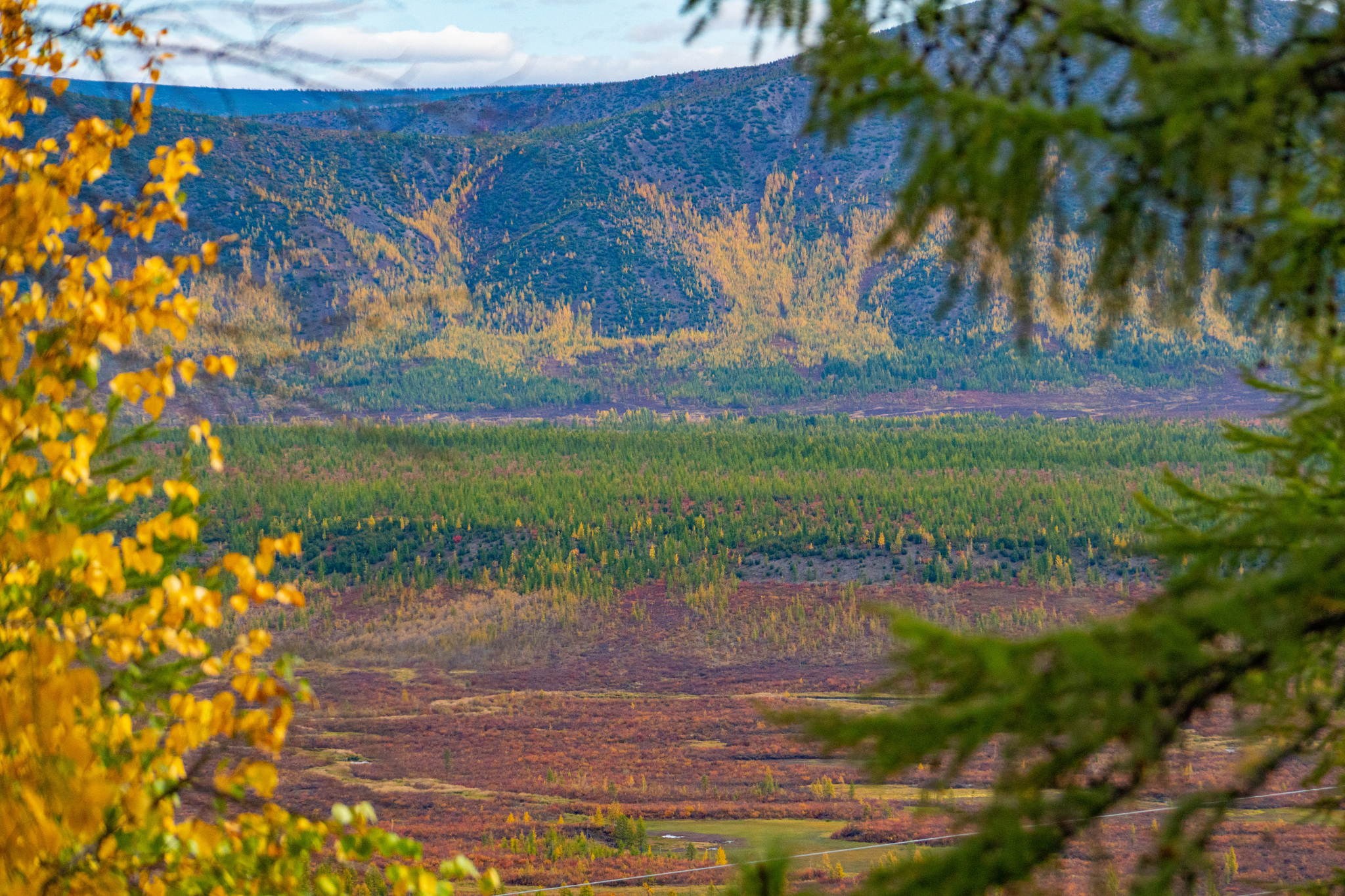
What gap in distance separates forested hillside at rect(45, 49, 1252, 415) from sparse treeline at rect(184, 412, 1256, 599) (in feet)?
35.8

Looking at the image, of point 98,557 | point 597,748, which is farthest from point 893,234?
point 597,748

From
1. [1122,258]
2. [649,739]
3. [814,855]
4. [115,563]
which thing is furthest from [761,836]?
[1122,258]

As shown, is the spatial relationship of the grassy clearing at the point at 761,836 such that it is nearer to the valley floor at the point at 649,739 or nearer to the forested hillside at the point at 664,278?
the valley floor at the point at 649,739

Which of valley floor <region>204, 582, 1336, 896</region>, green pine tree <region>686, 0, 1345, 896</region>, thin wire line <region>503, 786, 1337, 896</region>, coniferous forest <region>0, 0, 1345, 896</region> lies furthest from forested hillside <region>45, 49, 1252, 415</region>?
green pine tree <region>686, 0, 1345, 896</region>

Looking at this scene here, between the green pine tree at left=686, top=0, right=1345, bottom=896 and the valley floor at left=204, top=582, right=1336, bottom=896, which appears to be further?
the valley floor at left=204, top=582, right=1336, bottom=896

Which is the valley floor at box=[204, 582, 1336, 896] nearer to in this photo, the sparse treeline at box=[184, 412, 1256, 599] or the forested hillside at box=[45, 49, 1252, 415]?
the sparse treeline at box=[184, 412, 1256, 599]

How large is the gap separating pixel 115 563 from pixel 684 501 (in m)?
25.0

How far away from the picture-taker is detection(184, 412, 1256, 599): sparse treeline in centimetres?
2362

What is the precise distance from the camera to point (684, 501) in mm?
27750

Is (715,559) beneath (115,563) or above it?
beneath

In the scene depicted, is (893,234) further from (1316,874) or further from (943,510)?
(943,510)

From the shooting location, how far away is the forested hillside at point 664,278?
52031 mm

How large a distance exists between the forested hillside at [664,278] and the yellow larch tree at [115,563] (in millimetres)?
38013

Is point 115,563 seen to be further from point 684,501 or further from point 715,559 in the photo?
point 684,501
